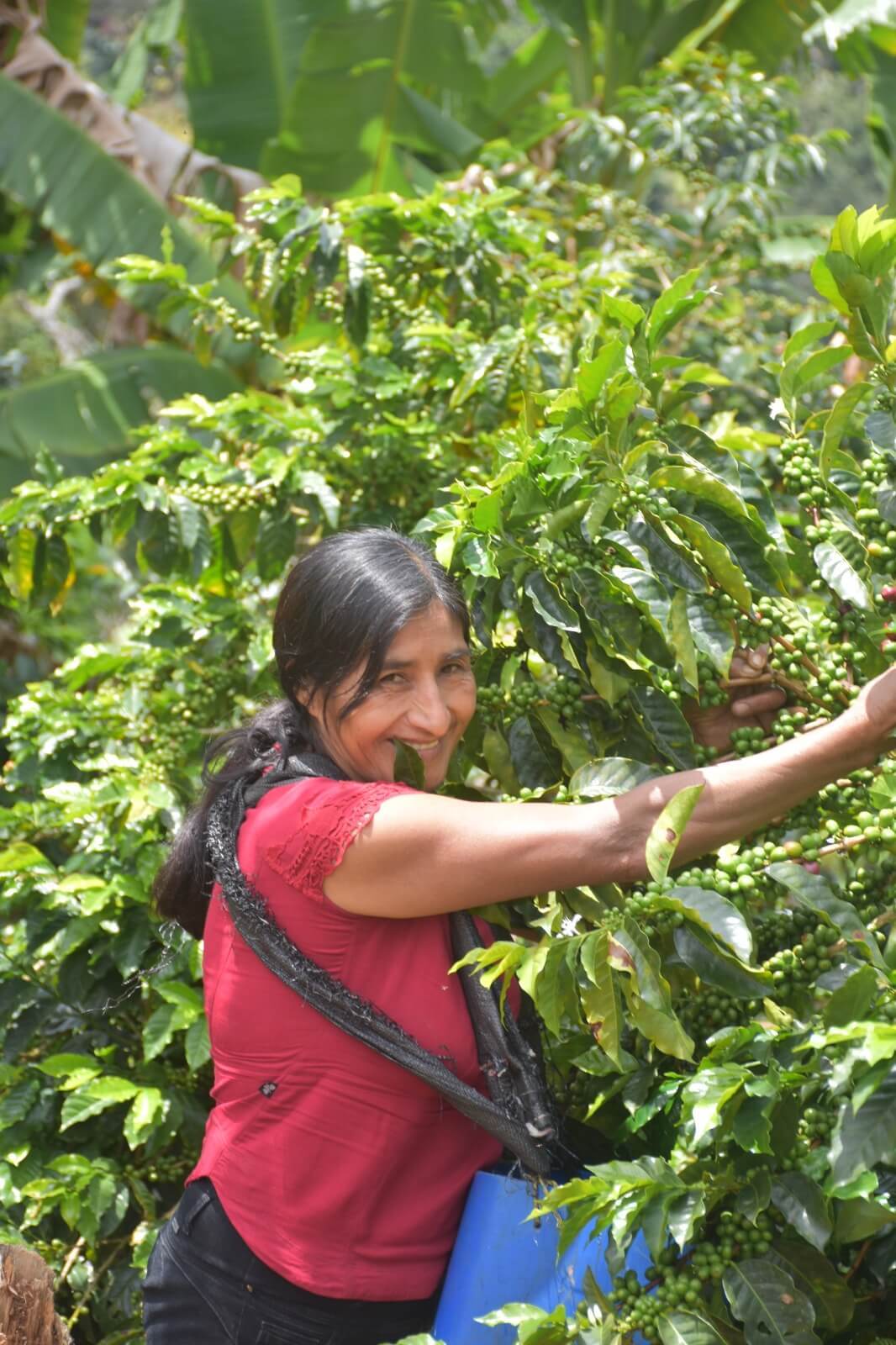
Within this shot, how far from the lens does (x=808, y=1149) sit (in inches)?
71.4

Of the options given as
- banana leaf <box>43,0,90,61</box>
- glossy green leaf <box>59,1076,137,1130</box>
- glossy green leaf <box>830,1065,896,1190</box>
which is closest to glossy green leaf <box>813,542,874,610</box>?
glossy green leaf <box>830,1065,896,1190</box>

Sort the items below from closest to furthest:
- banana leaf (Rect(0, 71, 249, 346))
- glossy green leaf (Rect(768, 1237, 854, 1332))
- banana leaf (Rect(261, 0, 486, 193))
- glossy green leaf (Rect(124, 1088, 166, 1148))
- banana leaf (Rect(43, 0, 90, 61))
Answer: glossy green leaf (Rect(768, 1237, 854, 1332)), glossy green leaf (Rect(124, 1088, 166, 1148)), banana leaf (Rect(261, 0, 486, 193)), banana leaf (Rect(0, 71, 249, 346)), banana leaf (Rect(43, 0, 90, 61))

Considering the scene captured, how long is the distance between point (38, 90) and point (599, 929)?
5.76 metres

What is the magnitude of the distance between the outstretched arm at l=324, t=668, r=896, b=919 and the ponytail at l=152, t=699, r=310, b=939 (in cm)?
32

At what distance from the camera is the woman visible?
5.90ft

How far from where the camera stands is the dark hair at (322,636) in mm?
1989

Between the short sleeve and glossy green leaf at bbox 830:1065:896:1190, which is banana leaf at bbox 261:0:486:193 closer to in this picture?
the short sleeve

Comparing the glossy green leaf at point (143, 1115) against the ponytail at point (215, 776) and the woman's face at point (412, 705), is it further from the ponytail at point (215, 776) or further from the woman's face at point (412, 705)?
the woman's face at point (412, 705)

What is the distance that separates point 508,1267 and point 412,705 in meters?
0.76

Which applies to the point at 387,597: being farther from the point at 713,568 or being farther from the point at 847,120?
the point at 847,120

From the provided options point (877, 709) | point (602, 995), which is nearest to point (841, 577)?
point (877, 709)

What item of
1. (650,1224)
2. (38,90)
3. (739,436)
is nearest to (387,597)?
(650,1224)

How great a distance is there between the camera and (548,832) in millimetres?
1792

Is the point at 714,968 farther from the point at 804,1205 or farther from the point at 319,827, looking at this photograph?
the point at 319,827
